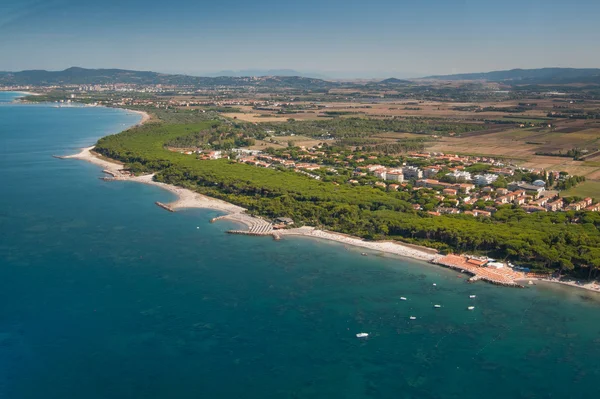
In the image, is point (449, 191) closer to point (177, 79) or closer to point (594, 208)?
point (594, 208)

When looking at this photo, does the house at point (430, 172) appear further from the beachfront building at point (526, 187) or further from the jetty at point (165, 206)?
the jetty at point (165, 206)

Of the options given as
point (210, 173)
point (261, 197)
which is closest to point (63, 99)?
point (210, 173)

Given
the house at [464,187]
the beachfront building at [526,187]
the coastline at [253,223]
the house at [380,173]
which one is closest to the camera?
the coastline at [253,223]

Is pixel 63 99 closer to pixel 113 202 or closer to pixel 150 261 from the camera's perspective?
pixel 113 202

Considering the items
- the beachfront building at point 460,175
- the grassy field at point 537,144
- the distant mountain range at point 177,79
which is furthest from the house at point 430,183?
the distant mountain range at point 177,79

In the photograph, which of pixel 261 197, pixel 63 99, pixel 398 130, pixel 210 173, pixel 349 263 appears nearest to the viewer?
pixel 349 263

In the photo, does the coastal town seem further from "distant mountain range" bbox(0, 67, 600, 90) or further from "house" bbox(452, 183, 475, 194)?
"distant mountain range" bbox(0, 67, 600, 90)

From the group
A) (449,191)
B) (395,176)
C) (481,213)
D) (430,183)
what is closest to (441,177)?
(430,183)
